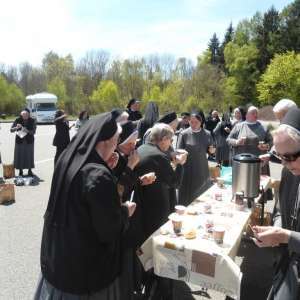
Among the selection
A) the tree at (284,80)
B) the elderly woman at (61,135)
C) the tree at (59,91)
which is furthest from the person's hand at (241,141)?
the tree at (59,91)

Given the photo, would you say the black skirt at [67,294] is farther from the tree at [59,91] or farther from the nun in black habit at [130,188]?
the tree at [59,91]

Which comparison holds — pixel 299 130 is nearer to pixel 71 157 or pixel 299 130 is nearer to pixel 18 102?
pixel 71 157

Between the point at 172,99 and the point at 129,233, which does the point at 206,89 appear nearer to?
the point at 172,99

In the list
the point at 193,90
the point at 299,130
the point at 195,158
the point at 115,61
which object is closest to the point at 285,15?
A: the point at 193,90

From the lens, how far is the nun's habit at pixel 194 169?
5363mm

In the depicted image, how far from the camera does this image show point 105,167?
2006 mm

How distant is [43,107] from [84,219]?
3157cm

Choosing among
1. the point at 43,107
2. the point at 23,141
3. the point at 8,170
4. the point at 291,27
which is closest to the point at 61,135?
the point at 23,141

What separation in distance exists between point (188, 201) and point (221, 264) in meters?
2.88

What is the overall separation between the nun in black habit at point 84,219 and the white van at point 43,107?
30.4 m

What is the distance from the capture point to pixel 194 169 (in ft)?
17.7

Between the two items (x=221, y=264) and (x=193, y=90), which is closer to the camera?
(x=221, y=264)

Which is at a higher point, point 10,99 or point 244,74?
point 244,74

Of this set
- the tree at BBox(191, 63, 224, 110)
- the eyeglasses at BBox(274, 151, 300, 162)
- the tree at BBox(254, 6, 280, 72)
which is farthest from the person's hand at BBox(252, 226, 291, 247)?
the tree at BBox(254, 6, 280, 72)
